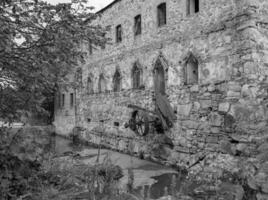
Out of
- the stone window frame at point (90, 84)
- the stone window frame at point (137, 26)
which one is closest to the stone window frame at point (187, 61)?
the stone window frame at point (137, 26)

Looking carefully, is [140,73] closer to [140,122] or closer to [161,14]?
[140,122]

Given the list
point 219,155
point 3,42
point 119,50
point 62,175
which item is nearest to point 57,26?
point 3,42

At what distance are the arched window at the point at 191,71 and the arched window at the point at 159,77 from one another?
1.17 meters

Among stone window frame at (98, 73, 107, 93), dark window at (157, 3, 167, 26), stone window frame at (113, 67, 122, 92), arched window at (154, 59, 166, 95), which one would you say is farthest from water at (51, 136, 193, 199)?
dark window at (157, 3, 167, 26)

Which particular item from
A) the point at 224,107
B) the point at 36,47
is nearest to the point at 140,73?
the point at 224,107

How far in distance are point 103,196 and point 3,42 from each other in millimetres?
2299

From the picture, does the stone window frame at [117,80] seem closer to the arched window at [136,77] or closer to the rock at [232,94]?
the arched window at [136,77]

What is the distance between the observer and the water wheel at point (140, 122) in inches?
341

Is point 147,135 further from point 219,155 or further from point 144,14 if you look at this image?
point 144,14

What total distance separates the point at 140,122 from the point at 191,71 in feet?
7.89

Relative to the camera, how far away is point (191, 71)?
7902 mm

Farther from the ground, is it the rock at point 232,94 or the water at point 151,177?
the rock at point 232,94

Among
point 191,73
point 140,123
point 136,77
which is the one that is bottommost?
point 140,123

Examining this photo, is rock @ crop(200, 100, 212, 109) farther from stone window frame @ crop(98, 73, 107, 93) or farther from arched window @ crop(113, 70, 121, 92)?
stone window frame @ crop(98, 73, 107, 93)
